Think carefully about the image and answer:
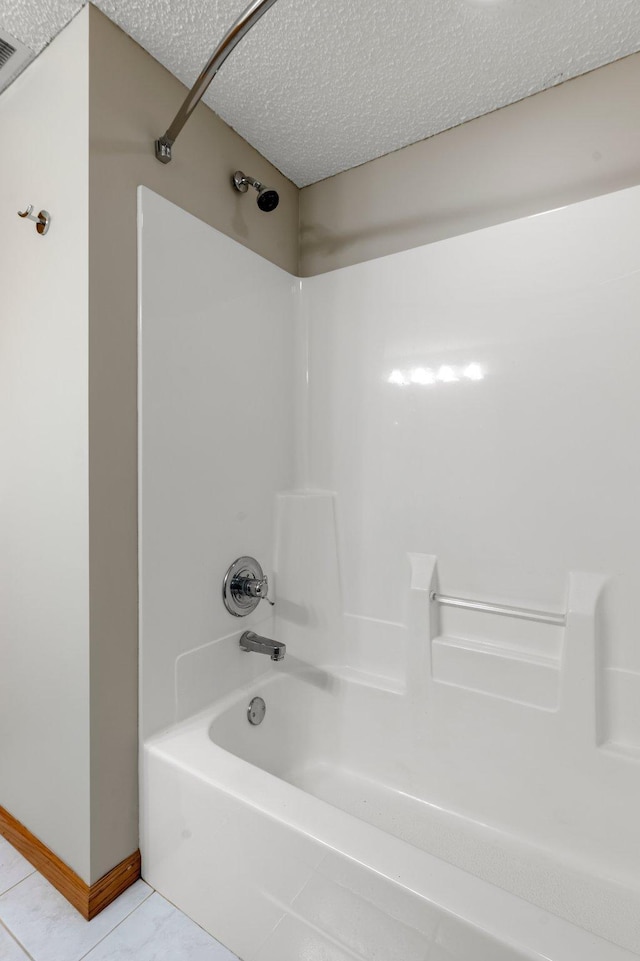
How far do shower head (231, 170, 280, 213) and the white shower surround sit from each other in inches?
6.4

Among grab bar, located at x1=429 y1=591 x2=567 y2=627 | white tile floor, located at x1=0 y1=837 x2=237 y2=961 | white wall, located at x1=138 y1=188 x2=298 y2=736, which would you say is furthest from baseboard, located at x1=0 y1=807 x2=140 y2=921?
grab bar, located at x1=429 y1=591 x2=567 y2=627

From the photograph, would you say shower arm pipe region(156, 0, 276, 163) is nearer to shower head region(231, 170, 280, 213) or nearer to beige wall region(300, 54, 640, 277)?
shower head region(231, 170, 280, 213)

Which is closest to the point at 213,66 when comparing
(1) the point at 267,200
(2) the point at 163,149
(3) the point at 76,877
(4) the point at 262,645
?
(2) the point at 163,149

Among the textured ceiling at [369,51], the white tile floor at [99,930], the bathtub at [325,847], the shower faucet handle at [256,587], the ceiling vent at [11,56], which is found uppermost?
the textured ceiling at [369,51]

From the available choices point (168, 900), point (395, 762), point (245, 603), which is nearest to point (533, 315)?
point (245, 603)

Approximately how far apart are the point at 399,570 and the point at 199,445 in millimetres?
814

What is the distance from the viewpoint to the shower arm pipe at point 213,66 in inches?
36.1

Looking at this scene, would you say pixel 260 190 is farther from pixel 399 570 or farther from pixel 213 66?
pixel 399 570

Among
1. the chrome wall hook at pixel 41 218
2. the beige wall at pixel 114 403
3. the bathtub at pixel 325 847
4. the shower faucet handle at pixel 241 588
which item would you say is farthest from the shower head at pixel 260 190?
the bathtub at pixel 325 847

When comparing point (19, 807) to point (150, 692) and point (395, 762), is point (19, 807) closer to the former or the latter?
point (150, 692)

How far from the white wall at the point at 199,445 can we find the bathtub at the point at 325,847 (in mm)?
196

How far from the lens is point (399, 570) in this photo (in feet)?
5.52

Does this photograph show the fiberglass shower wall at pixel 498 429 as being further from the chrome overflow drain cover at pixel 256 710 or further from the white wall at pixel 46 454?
the white wall at pixel 46 454

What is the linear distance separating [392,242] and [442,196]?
Result: 22 centimetres
